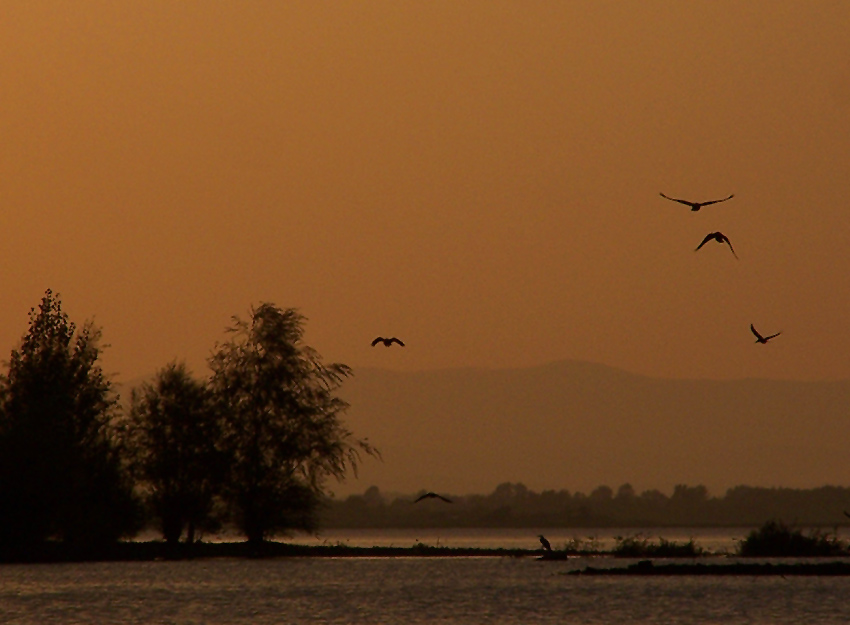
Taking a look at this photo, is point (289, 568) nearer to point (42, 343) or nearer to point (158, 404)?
point (158, 404)

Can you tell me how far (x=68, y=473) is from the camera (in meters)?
88.4

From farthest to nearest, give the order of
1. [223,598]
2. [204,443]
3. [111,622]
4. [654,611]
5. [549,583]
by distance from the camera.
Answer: [204,443] < [549,583] < [223,598] < [654,611] < [111,622]

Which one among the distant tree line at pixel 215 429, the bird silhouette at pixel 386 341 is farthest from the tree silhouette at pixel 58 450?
the bird silhouette at pixel 386 341

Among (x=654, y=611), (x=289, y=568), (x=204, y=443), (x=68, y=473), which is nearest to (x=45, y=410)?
(x=68, y=473)

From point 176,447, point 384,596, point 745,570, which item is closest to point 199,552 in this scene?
point 176,447

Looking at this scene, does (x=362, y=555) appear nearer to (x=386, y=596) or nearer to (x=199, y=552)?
(x=199, y=552)

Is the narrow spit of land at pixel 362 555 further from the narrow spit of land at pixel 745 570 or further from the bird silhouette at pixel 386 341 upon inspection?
the bird silhouette at pixel 386 341

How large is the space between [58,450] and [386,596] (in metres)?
20.7

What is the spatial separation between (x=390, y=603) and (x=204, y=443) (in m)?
26.7

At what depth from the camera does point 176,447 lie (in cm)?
9725

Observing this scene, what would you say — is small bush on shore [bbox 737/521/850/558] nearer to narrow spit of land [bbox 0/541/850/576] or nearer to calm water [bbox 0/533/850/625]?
narrow spit of land [bbox 0/541/850/576]

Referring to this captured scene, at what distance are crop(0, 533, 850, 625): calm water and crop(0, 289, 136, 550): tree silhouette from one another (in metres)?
2.53

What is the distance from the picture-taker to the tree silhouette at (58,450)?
286 feet

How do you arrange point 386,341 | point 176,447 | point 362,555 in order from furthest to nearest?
point 362,555, point 176,447, point 386,341
